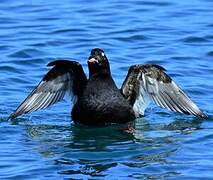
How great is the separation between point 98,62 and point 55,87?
3.87 feet

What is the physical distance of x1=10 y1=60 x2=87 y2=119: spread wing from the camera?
13664mm

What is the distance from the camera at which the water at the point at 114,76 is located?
1119 centimetres

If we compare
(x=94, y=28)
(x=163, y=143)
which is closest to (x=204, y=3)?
(x=94, y=28)

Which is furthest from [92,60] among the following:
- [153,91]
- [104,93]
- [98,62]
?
[153,91]

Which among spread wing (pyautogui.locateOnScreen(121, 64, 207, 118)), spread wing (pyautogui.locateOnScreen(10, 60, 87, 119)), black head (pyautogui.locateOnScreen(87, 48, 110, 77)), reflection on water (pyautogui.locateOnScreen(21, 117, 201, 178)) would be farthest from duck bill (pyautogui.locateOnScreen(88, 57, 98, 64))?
reflection on water (pyautogui.locateOnScreen(21, 117, 201, 178))

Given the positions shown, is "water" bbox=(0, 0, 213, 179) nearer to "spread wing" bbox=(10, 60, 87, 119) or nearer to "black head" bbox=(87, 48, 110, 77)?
"spread wing" bbox=(10, 60, 87, 119)

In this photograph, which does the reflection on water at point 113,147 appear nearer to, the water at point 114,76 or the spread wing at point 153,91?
the water at point 114,76

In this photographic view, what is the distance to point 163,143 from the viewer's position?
481 inches

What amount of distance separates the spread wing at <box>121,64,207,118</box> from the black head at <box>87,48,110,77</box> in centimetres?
46

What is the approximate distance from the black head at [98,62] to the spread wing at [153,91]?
18.2 inches

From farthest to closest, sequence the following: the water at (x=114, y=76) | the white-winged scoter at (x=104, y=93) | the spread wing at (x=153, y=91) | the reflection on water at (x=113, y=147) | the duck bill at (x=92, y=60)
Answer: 1. the spread wing at (x=153, y=91)
2. the white-winged scoter at (x=104, y=93)
3. the duck bill at (x=92, y=60)
4. the water at (x=114, y=76)
5. the reflection on water at (x=113, y=147)

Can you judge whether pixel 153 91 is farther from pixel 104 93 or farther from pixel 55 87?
pixel 55 87

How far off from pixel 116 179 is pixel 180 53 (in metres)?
7.20

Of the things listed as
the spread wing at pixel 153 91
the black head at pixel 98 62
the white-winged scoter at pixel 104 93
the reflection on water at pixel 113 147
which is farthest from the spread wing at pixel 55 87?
the spread wing at pixel 153 91
